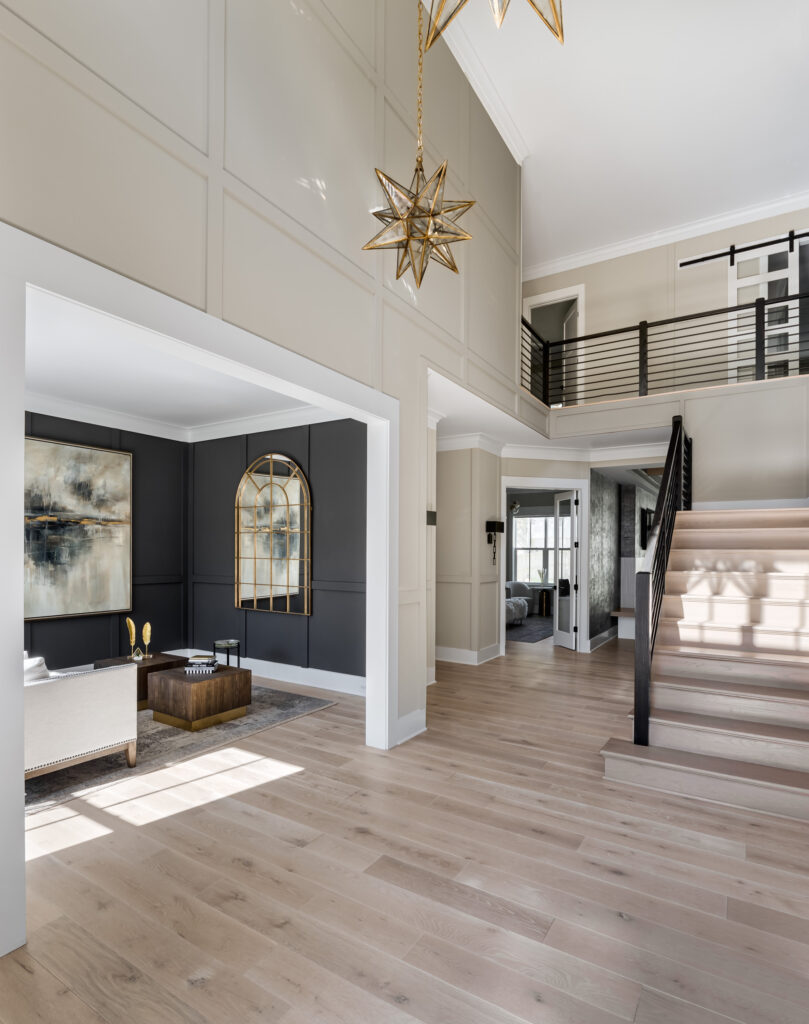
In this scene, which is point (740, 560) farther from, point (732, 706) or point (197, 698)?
point (197, 698)

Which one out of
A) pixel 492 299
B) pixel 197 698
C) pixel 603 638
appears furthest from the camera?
pixel 603 638

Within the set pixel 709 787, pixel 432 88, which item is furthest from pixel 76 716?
pixel 432 88

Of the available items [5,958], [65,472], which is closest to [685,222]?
[65,472]

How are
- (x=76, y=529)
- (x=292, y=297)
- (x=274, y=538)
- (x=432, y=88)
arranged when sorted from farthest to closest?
(x=274, y=538), (x=76, y=529), (x=432, y=88), (x=292, y=297)

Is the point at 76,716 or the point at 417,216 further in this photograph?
the point at 76,716

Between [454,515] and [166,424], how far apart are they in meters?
3.73

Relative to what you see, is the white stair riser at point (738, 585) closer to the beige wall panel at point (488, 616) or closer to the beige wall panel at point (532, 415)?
the beige wall panel at point (532, 415)

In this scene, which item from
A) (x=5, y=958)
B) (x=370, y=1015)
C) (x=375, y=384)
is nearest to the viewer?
(x=370, y=1015)

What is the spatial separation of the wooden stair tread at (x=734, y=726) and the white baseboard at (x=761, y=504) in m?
3.15

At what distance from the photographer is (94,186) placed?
2.19 metres

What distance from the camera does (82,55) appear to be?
217cm

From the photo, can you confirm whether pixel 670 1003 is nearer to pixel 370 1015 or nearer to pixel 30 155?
pixel 370 1015

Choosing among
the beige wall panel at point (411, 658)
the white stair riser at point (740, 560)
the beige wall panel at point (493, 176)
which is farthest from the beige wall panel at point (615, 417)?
the beige wall panel at point (411, 658)

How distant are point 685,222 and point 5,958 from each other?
9236mm
